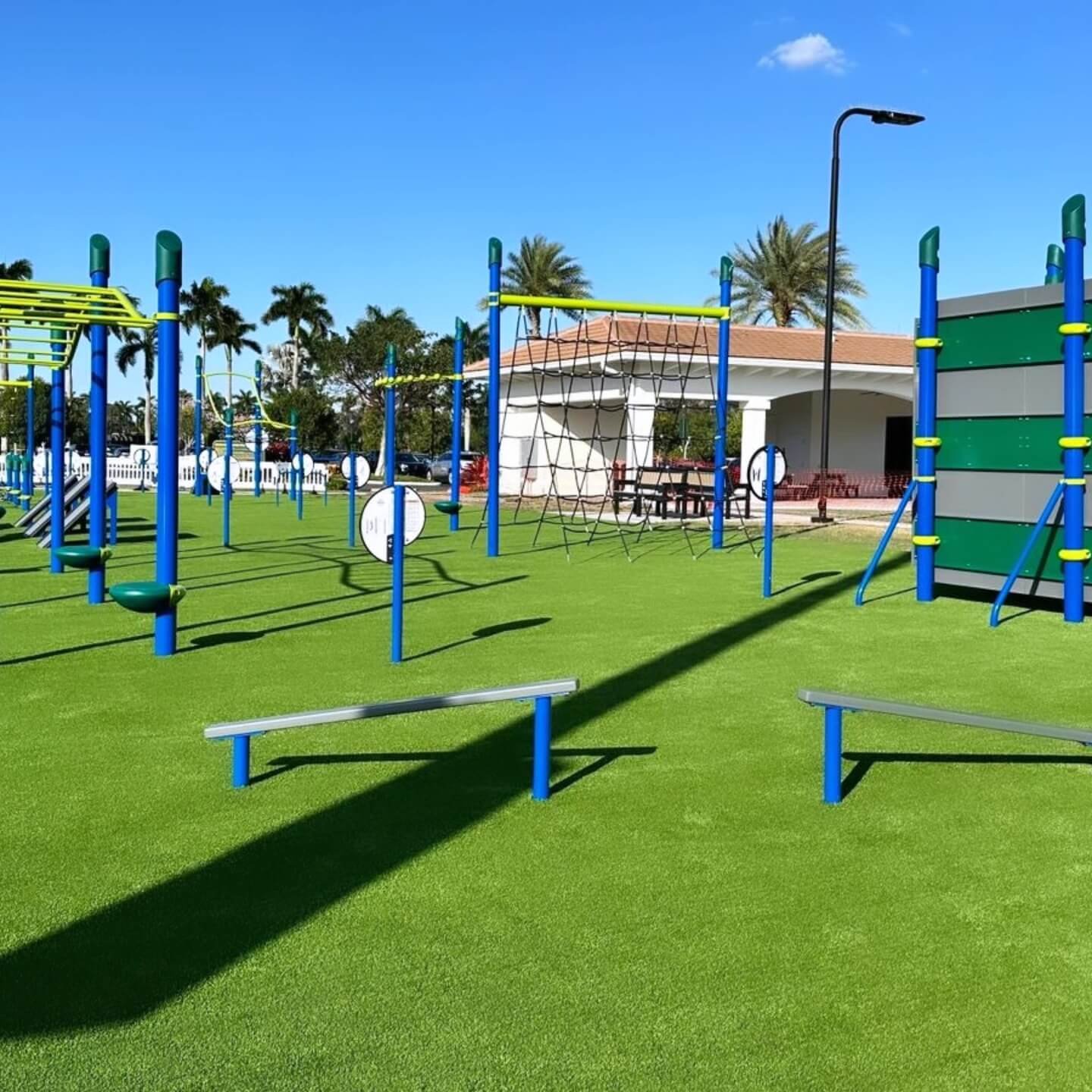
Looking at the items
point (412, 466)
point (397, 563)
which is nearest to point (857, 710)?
point (397, 563)

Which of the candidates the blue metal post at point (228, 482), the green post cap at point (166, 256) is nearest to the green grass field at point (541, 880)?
the green post cap at point (166, 256)

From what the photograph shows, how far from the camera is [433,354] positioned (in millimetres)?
57812

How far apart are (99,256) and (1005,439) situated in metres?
8.18

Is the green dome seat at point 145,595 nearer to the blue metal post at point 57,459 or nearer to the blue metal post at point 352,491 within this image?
the blue metal post at point 57,459

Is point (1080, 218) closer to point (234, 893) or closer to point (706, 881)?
point (706, 881)

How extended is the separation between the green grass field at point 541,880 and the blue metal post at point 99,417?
7.34ft

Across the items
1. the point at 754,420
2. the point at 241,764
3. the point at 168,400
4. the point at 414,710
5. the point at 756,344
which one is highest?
the point at 756,344

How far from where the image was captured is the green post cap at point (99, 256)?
996cm

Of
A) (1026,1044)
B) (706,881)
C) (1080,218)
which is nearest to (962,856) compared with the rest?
(706,881)

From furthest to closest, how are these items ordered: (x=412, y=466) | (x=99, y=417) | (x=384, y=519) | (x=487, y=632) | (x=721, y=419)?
1. (x=412, y=466)
2. (x=721, y=419)
3. (x=99, y=417)
4. (x=487, y=632)
5. (x=384, y=519)

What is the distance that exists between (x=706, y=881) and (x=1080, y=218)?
26.4 feet

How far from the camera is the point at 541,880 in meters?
4.12

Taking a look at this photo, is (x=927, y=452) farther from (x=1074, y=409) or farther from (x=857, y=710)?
(x=857, y=710)

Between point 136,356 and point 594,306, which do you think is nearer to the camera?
point 594,306
